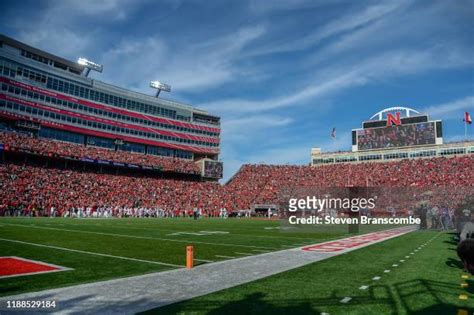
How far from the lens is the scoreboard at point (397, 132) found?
66500 millimetres

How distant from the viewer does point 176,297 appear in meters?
6.41

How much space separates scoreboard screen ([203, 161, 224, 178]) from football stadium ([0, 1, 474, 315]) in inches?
18.2

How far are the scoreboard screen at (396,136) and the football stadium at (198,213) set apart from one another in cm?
24

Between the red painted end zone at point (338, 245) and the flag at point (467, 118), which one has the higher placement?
the flag at point (467, 118)

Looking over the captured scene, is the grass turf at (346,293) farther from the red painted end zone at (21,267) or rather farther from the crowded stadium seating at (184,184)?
the crowded stadium seating at (184,184)

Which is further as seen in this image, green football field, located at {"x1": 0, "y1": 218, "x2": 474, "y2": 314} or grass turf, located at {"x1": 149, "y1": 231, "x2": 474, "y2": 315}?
green football field, located at {"x1": 0, "y1": 218, "x2": 474, "y2": 314}

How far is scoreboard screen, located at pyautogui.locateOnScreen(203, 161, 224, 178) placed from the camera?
253 ft

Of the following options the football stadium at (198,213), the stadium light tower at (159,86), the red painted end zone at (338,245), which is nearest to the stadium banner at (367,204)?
the football stadium at (198,213)

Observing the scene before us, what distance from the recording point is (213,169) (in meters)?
78.2

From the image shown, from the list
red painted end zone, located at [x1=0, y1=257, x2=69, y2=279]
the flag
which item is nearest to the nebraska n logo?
the flag

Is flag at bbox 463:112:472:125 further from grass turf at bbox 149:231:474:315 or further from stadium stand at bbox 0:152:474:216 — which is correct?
grass turf at bbox 149:231:474:315

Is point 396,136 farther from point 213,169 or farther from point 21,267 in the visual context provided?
point 21,267

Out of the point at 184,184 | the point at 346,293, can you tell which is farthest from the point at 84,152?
the point at 346,293

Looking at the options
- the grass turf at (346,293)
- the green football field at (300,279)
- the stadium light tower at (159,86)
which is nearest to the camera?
the grass turf at (346,293)
